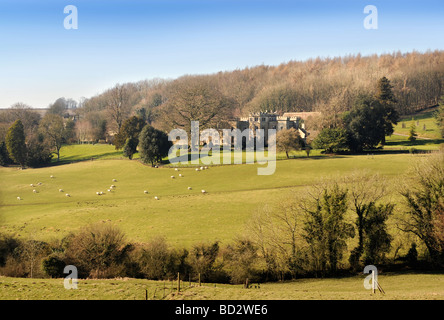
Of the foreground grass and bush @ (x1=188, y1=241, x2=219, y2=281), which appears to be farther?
bush @ (x1=188, y1=241, x2=219, y2=281)

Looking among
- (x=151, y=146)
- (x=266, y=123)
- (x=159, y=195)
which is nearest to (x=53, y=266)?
(x=159, y=195)

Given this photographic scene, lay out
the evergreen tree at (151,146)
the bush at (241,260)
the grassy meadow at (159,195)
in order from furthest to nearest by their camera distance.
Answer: the evergreen tree at (151,146), the grassy meadow at (159,195), the bush at (241,260)

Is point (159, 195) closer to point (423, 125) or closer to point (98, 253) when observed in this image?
point (98, 253)

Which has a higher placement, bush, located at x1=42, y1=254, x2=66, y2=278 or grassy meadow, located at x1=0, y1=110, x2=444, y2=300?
grassy meadow, located at x1=0, y1=110, x2=444, y2=300

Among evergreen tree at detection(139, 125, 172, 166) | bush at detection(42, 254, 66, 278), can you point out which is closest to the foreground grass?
bush at detection(42, 254, 66, 278)

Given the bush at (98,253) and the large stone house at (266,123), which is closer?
the bush at (98,253)

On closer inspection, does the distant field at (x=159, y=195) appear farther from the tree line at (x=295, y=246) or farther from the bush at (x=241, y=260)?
the bush at (x=241, y=260)

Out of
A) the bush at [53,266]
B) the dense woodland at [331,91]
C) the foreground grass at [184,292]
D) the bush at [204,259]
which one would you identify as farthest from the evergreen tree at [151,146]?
the foreground grass at [184,292]

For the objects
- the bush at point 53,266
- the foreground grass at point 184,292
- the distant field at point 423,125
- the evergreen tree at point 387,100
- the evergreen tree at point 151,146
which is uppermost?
the evergreen tree at point 387,100

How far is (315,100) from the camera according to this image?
127 m

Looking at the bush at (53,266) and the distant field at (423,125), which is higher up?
the distant field at (423,125)

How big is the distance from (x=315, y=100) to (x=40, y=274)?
117 metres

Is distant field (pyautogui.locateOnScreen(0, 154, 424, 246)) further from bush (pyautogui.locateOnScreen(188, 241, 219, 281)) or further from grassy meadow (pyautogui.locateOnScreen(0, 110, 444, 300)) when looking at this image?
bush (pyautogui.locateOnScreen(188, 241, 219, 281))
